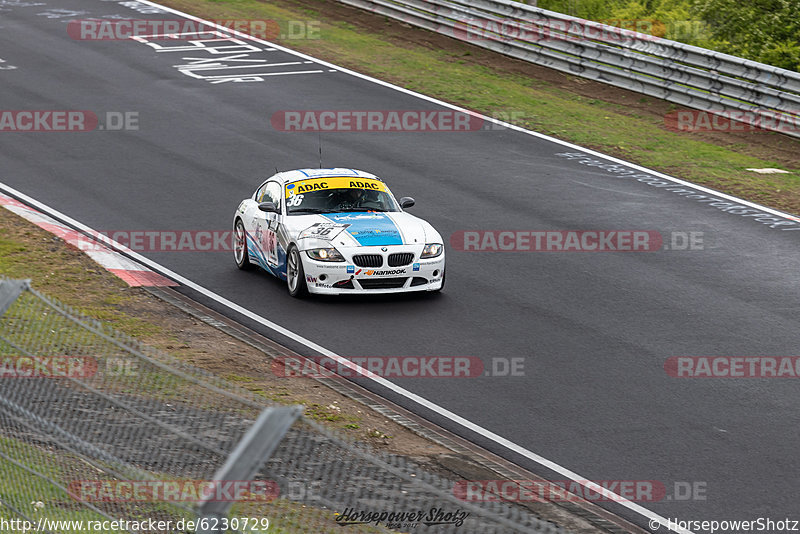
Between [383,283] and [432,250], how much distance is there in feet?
2.35

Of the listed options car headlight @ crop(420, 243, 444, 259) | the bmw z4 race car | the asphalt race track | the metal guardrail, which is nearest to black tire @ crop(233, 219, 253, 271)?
the bmw z4 race car

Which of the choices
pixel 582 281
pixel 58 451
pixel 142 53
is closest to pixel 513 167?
pixel 582 281

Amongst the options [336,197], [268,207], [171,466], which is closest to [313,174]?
[336,197]

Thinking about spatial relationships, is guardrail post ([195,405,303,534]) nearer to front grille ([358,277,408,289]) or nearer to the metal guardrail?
front grille ([358,277,408,289])

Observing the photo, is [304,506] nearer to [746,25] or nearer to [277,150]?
[277,150]

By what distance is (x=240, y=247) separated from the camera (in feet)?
50.6

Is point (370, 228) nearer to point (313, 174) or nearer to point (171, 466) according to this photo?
point (313, 174)

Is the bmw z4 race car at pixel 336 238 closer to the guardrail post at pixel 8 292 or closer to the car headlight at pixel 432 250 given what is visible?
the car headlight at pixel 432 250

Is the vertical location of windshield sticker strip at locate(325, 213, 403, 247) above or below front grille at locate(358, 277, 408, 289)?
above

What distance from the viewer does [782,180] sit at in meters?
19.6

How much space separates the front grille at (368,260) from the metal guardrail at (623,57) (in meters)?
→ 10.9

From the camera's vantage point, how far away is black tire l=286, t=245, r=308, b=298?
13789mm

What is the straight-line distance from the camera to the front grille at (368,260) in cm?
1354

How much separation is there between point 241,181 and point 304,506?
13197 millimetres
